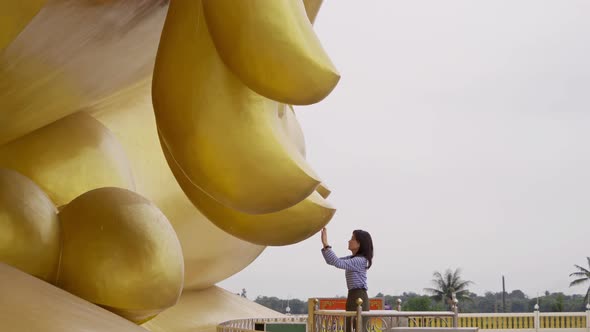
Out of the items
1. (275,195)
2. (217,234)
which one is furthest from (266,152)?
(217,234)

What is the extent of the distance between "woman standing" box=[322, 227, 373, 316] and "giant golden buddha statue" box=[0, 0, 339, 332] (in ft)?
5.25

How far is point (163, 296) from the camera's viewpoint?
8.39ft

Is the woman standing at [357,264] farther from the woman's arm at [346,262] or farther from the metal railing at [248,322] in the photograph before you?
the metal railing at [248,322]

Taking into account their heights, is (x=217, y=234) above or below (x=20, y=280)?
above

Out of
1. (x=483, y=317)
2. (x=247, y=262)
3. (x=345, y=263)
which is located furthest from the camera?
(x=483, y=317)

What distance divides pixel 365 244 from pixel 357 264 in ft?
0.39

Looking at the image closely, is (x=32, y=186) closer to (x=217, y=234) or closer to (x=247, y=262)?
(x=217, y=234)

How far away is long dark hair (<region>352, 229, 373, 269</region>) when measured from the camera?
457cm

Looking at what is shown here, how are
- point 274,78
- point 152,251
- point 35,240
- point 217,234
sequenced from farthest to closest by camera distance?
1. point 217,234
2. point 152,251
3. point 35,240
4. point 274,78

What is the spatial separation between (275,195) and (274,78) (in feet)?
0.98

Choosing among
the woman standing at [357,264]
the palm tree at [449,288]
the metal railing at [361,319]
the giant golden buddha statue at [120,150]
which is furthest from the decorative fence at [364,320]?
the palm tree at [449,288]

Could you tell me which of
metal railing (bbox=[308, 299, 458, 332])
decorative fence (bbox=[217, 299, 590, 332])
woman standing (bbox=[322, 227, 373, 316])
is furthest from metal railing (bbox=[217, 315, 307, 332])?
woman standing (bbox=[322, 227, 373, 316])

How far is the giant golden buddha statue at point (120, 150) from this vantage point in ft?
6.11

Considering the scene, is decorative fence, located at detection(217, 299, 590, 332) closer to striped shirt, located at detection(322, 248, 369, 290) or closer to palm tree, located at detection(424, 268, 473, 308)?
striped shirt, located at detection(322, 248, 369, 290)
